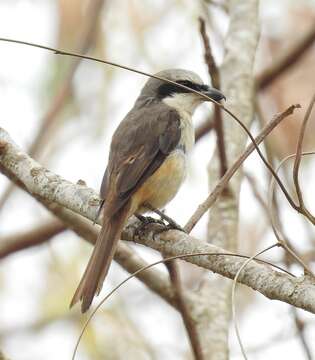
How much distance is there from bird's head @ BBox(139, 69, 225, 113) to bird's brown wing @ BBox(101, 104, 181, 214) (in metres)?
0.19

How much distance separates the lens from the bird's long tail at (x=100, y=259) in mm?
3439

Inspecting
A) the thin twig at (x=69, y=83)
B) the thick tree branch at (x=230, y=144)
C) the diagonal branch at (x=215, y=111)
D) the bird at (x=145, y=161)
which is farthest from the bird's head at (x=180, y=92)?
the thin twig at (x=69, y=83)

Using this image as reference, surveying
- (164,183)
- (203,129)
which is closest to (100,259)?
(164,183)

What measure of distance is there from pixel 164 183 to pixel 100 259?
796mm

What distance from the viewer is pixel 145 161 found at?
14.3 feet

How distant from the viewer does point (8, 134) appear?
3.93 metres

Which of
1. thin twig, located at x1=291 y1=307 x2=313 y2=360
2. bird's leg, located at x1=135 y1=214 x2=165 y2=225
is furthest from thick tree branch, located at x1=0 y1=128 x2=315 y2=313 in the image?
thin twig, located at x1=291 y1=307 x2=313 y2=360

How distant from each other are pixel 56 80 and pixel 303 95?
2.38 m

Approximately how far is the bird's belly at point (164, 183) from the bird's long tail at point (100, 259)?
1.05ft

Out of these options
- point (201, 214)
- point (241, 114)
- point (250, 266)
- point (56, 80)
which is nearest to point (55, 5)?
point (56, 80)

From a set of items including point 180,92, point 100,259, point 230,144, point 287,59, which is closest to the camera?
point 100,259

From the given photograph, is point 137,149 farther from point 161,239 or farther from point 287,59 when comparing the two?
point 287,59

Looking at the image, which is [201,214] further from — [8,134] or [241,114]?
[241,114]

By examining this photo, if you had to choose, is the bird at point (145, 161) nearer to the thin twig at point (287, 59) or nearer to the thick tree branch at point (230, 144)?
the thick tree branch at point (230, 144)
